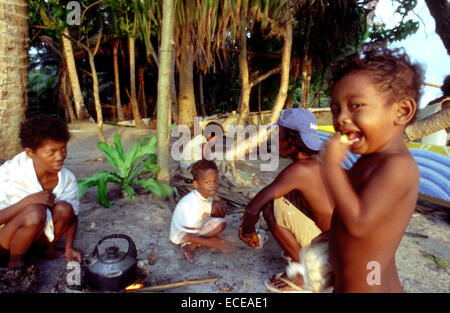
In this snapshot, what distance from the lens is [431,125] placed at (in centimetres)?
271

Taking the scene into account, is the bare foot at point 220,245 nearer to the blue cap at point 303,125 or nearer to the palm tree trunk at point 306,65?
the blue cap at point 303,125

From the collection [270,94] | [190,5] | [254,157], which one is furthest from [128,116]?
[190,5]

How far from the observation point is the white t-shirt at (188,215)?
2312 millimetres

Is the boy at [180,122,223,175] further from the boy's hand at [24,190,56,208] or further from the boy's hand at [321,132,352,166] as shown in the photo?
the boy's hand at [321,132,352,166]

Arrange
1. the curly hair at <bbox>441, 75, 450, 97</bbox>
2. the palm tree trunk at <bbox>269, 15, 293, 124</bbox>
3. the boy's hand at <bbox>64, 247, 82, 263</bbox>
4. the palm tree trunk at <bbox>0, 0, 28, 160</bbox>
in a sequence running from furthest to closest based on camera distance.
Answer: the palm tree trunk at <bbox>269, 15, 293, 124</bbox>, the curly hair at <bbox>441, 75, 450, 97</bbox>, the palm tree trunk at <bbox>0, 0, 28, 160</bbox>, the boy's hand at <bbox>64, 247, 82, 263</bbox>

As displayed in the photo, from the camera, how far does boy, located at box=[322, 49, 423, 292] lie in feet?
3.38

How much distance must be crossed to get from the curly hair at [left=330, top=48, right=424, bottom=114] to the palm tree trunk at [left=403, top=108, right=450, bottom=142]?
1.87 m

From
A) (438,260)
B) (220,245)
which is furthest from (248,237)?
(438,260)

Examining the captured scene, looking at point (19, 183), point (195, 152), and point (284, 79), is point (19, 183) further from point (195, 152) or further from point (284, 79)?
point (284, 79)

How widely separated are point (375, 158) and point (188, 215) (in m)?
1.57

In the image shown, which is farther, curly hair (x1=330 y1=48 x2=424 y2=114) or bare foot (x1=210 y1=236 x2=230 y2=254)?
bare foot (x1=210 y1=236 x2=230 y2=254)

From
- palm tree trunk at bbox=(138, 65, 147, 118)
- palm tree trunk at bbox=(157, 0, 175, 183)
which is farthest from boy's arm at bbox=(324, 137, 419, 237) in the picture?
palm tree trunk at bbox=(138, 65, 147, 118)

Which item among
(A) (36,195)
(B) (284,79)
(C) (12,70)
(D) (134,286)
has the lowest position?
(D) (134,286)
